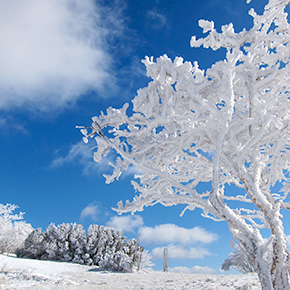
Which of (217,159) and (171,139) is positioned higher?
(171,139)

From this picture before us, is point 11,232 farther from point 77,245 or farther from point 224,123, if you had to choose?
point 224,123

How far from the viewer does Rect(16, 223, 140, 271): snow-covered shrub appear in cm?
1441

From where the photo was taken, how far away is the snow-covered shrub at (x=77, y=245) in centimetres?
1441

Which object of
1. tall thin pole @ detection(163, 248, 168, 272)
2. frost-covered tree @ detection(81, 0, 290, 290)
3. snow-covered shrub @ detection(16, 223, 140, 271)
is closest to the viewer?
frost-covered tree @ detection(81, 0, 290, 290)

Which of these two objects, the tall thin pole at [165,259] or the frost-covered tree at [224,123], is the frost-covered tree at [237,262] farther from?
the frost-covered tree at [224,123]

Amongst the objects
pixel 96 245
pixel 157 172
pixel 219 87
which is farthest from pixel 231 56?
pixel 96 245

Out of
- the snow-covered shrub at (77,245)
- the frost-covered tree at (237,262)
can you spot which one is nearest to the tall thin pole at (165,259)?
the snow-covered shrub at (77,245)

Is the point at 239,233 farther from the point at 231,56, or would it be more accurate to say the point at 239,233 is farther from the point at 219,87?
the point at 231,56

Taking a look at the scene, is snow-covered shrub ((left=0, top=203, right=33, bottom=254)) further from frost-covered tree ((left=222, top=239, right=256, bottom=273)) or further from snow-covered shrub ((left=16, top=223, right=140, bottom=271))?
frost-covered tree ((left=222, top=239, right=256, bottom=273))

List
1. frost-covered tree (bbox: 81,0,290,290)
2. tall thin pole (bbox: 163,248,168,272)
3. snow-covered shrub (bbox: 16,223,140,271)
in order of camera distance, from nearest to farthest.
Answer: frost-covered tree (bbox: 81,0,290,290), tall thin pole (bbox: 163,248,168,272), snow-covered shrub (bbox: 16,223,140,271)

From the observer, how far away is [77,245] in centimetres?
1516

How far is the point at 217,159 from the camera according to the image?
5.07m

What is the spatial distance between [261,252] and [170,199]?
6.85 ft

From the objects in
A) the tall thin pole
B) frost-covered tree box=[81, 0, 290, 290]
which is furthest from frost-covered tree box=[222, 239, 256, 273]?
frost-covered tree box=[81, 0, 290, 290]
